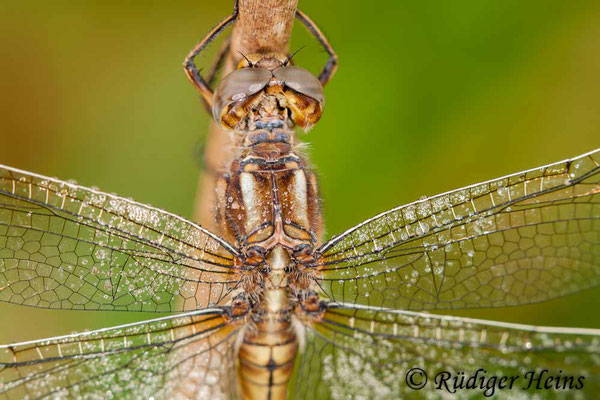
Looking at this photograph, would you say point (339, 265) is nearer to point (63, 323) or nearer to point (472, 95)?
point (472, 95)

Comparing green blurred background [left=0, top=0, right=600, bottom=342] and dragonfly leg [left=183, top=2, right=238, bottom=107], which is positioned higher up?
green blurred background [left=0, top=0, right=600, bottom=342]

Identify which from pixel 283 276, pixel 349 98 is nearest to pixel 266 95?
pixel 283 276

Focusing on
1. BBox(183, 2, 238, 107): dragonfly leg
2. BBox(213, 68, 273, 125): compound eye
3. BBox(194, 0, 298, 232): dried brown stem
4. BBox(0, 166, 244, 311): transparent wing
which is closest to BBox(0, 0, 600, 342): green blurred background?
BBox(194, 0, 298, 232): dried brown stem

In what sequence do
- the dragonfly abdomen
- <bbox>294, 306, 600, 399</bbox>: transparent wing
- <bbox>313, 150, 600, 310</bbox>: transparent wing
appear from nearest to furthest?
1. <bbox>294, 306, 600, 399</bbox>: transparent wing
2. <bbox>313, 150, 600, 310</bbox>: transparent wing
3. the dragonfly abdomen

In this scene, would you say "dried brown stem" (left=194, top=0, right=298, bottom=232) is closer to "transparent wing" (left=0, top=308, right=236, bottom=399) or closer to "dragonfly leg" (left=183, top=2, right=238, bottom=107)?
"dragonfly leg" (left=183, top=2, right=238, bottom=107)

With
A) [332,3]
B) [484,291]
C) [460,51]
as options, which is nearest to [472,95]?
[460,51]

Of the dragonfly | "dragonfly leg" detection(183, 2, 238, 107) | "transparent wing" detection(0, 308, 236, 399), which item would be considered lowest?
"transparent wing" detection(0, 308, 236, 399)

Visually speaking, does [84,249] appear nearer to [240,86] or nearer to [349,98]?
[240,86]
